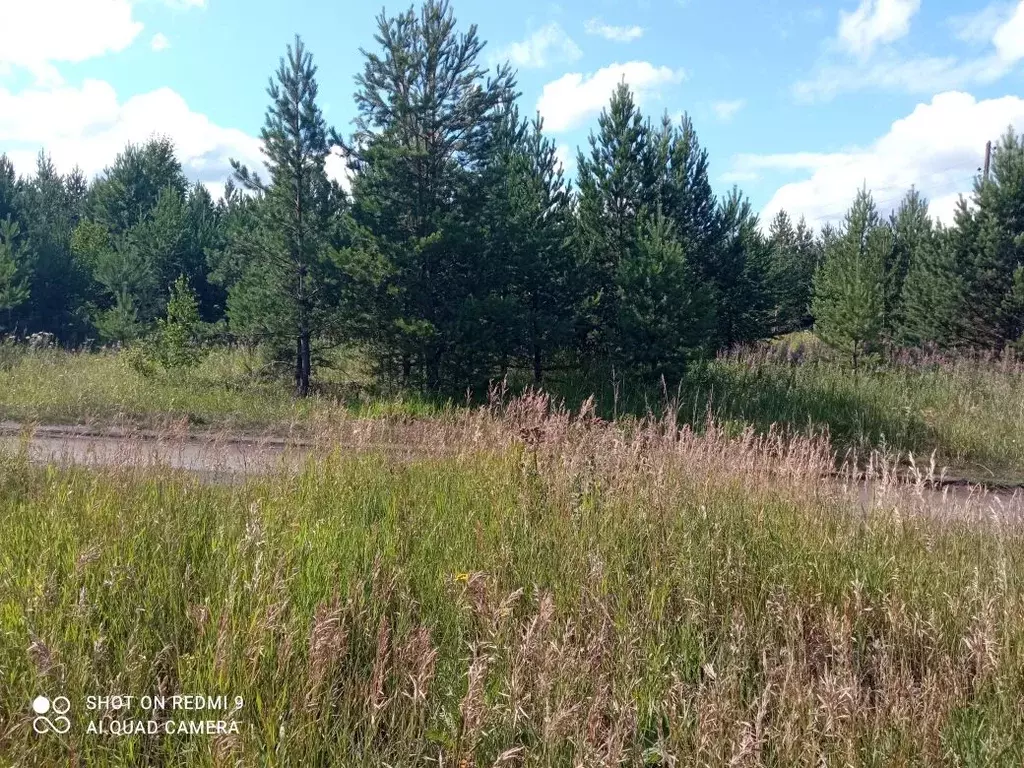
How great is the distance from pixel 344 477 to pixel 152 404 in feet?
28.0

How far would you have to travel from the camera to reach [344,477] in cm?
491

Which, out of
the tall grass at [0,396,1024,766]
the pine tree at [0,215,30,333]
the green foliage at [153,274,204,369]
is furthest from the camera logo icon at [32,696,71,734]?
the pine tree at [0,215,30,333]

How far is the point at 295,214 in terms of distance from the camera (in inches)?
526

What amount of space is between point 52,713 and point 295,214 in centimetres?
1210

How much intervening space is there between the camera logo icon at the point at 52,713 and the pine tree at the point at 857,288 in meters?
19.5

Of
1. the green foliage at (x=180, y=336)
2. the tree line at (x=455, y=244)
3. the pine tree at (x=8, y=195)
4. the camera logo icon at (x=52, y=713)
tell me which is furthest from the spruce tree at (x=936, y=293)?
the pine tree at (x=8, y=195)

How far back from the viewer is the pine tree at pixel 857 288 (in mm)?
19406

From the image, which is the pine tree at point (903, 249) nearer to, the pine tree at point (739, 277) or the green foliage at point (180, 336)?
the pine tree at point (739, 277)

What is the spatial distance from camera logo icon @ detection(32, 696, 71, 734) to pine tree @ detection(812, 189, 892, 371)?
19.5 meters

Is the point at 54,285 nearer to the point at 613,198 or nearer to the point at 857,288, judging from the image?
the point at 613,198

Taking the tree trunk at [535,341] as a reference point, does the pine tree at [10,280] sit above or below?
above

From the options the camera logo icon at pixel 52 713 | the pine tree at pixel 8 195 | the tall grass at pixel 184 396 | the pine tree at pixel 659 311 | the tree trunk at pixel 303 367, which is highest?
the pine tree at pixel 8 195

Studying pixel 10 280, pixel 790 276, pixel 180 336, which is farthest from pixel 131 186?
pixel 790 276

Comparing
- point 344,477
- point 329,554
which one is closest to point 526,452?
→ point 344,477
